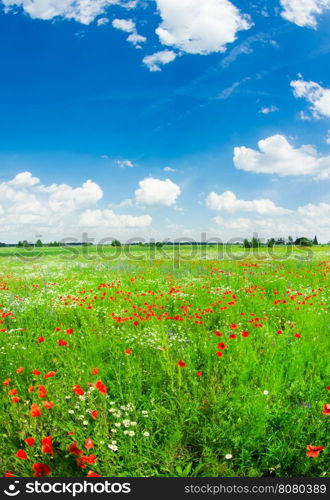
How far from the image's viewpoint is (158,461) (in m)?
2.76

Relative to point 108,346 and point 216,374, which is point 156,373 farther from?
point 108,346

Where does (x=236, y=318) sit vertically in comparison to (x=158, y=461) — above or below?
above

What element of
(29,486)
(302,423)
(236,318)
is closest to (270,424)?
(302,423)

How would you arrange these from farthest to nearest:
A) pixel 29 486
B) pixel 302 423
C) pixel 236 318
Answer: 1. pixel 236 318
2. pixel 302 423
3. pixel 29 486

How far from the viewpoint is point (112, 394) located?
12.0 ft

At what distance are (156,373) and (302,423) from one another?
5.59 feet

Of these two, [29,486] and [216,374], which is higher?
[216,374]

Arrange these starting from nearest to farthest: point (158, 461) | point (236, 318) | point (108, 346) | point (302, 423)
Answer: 1. point (158, 461)
2. point (302, 423)
3. point (108, 346)
4. point (236, 318)

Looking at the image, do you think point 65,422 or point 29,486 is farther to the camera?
point 65,422

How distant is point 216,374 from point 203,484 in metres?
1.48

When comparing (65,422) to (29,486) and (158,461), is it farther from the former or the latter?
(158,461)

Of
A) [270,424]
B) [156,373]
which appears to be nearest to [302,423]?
[270,424]

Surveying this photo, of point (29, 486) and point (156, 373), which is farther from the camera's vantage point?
→ point (156, 373)

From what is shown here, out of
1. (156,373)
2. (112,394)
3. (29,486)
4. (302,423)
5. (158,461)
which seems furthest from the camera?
(156,373)
